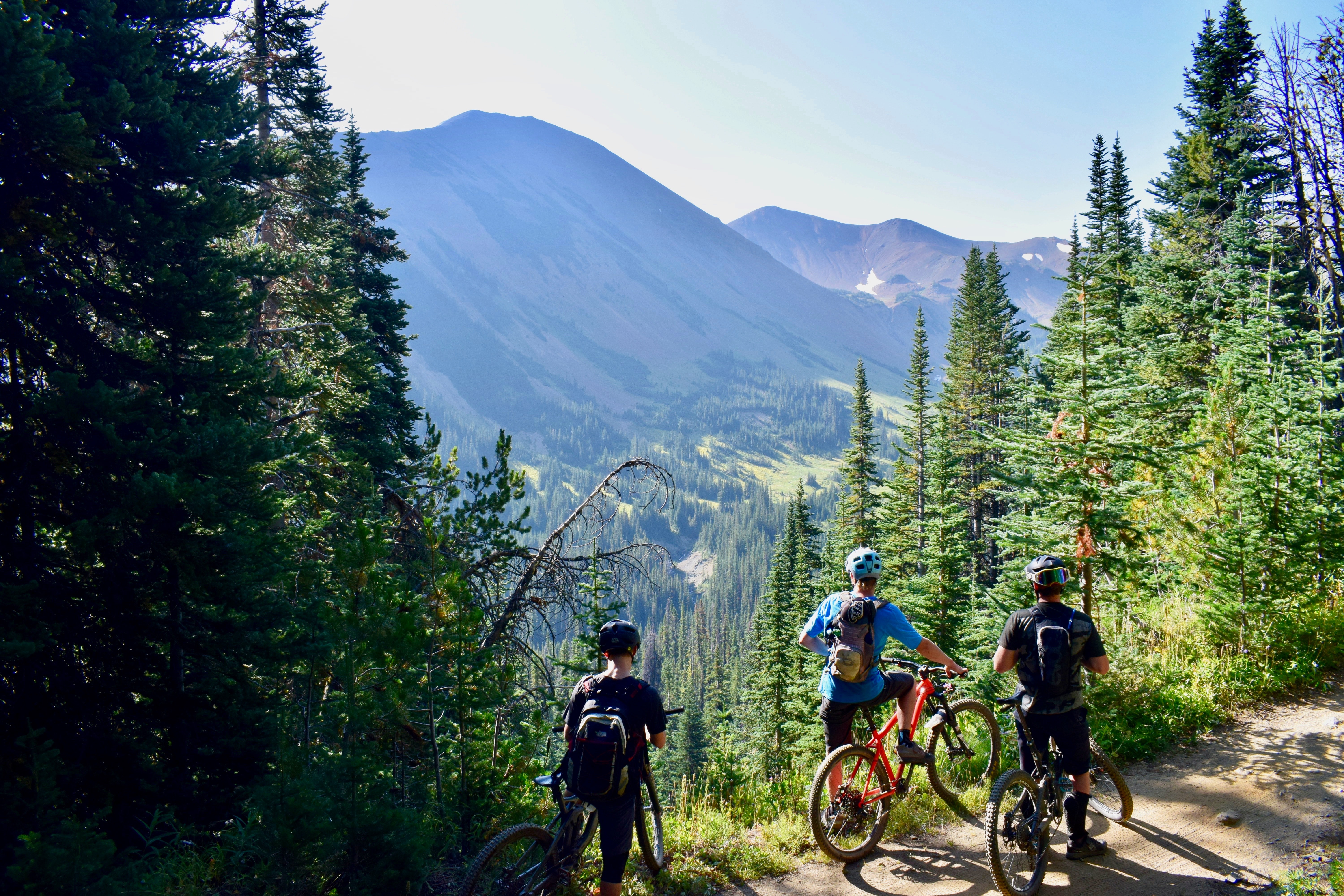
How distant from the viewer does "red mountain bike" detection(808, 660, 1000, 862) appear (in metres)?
5.14

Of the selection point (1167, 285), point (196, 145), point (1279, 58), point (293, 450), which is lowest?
point (293, 450)

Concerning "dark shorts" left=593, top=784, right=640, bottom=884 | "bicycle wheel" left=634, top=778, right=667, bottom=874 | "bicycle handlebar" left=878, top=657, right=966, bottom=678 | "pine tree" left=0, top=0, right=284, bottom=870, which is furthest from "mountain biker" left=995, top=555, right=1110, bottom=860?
"pine tree" left=0, top=0, right=284, bottom=870

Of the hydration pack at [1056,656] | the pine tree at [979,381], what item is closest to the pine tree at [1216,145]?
the pine tree at [979,381]

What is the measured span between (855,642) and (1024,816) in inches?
71.4

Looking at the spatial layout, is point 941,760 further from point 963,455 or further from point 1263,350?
point 963,455

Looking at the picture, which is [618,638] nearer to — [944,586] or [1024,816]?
[1024,816]

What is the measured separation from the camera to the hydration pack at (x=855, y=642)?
5.06 m

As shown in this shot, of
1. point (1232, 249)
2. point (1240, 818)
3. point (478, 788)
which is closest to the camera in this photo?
point (1240, 818)

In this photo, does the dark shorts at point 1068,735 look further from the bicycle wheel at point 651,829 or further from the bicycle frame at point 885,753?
the bicycle wheel at point 651,829

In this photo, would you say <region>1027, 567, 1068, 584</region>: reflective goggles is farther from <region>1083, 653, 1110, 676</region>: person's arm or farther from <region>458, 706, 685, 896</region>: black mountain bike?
<region>458, 706, 685, 896</region>: black mountain bike

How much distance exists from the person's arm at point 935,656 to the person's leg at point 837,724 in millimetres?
705

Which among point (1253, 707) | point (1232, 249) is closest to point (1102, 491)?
point (1253, 707)

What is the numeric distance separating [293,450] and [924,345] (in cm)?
4181

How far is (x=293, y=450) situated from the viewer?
7.85 meters
